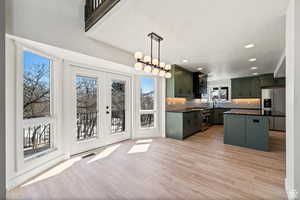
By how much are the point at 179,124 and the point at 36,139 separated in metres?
3.47

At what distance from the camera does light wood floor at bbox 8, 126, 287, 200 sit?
179cm

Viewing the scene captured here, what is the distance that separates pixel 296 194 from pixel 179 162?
5.24 ft

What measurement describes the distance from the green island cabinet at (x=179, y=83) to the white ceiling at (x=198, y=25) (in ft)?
4.19

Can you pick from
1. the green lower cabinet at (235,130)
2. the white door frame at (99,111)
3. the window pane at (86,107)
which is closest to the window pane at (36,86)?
the white door frame at (99,111)

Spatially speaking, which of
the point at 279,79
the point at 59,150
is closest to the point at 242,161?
the point at 59,150

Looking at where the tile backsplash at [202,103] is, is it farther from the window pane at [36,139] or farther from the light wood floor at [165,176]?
the window pane at [36,139]

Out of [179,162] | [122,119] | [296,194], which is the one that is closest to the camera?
[296,194]

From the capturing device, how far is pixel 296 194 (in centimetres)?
147

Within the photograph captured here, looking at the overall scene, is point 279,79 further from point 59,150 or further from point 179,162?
point 59,150

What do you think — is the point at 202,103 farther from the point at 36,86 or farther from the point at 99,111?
the point at 36,86

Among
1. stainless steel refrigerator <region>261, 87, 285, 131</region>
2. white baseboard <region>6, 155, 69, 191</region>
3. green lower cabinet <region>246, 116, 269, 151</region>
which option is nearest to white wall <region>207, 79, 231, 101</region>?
stainless steel refrigerator <region>261, 87, 285, 131</region>

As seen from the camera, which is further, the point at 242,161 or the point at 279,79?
the point at 279,79

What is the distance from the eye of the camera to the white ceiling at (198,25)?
1754 millimetres

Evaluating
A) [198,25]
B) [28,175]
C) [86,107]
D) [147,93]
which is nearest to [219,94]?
[147,93]
